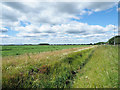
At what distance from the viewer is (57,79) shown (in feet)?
17.5

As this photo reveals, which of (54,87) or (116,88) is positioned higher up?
(116,88)

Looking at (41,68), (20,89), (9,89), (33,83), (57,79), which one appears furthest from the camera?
(41,68)

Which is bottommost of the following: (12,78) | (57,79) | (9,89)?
(57,79)

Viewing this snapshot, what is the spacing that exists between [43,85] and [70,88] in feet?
5.46

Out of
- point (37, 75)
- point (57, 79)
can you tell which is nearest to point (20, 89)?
point (37, 75)

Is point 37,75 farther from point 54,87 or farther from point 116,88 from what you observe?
point 116,88

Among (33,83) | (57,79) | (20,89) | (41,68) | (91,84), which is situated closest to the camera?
(20,89)

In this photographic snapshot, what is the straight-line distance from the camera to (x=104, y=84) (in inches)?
167

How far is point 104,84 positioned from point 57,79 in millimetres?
2788

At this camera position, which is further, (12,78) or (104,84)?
(104,84)

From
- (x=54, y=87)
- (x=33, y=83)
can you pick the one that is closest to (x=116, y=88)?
(x=54, y=87)

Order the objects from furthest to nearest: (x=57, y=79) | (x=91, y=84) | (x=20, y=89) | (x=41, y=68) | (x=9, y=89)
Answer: (x=41, y=68) → (x=57, y=79) → (x=91, y=84) → (x=20, y=89) → (x=9, y=89)

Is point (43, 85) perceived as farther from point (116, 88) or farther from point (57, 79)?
point (116, 88)

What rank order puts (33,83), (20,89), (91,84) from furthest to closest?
1. (91,84)
2. (33,83)
3. (20,89)
